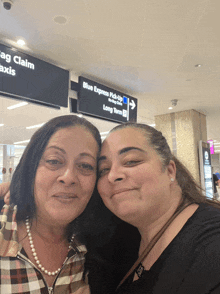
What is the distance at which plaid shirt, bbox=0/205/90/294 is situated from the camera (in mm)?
674

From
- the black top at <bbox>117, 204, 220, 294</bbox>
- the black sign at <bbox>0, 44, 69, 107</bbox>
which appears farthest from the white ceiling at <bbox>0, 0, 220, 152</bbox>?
the black top at <bbox>117, 204, 220, 294</bbox>

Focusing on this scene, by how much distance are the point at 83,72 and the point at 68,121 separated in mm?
2276

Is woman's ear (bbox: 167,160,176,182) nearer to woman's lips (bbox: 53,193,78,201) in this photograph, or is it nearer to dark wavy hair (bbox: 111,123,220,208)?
dark wavy hair (bbox: 111,123,220,208)

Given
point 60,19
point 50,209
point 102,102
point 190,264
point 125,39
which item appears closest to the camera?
point 190,264

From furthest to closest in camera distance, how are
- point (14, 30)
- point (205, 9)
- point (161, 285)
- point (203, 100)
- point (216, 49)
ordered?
point (203, 100) < point (216, 49) < point (14, 30) < point (205, 9) < point (161, 285)

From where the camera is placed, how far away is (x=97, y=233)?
980 millimetres

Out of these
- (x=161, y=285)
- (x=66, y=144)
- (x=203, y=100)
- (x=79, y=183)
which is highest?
(x=203, y=100)

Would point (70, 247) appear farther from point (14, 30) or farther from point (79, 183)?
point (14, 30)

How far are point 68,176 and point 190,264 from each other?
432 mm

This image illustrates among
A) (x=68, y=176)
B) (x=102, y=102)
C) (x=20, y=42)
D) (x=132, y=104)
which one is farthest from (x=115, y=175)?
(x=132, y=104)

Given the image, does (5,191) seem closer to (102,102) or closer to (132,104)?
(102,102)

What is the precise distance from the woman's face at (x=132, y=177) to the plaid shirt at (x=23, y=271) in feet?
0.76

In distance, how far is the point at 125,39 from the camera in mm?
2312

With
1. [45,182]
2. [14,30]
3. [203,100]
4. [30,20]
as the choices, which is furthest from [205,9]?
[203,100]
